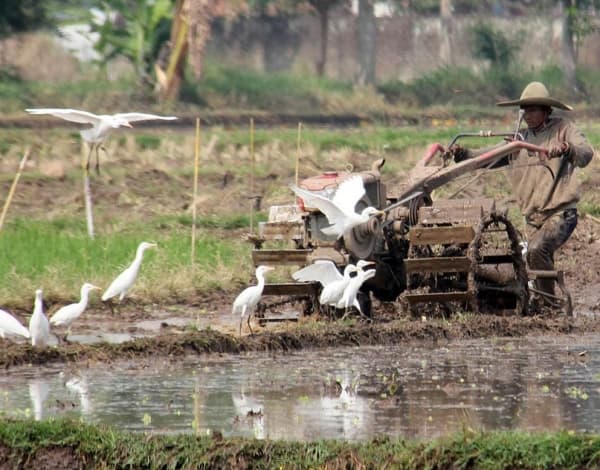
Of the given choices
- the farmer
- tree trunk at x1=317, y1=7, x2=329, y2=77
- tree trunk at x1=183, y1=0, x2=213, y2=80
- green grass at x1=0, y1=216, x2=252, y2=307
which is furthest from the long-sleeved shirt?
tree trunk at x1=317, y1=7, x2=329, y2=77

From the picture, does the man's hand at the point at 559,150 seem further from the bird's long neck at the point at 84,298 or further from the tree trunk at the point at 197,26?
the tree trunk at the point at 197,26

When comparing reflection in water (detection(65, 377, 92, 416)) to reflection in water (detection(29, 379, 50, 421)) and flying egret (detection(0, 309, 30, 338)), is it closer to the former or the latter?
reflection in water (detection(29, 379, 50, 421))

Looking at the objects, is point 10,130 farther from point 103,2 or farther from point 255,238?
point 255,238

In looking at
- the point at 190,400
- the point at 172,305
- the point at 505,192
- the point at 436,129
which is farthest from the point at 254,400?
the point at 436,129

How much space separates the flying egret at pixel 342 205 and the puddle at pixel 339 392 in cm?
105

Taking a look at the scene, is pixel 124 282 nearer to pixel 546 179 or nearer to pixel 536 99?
pixel 546 179

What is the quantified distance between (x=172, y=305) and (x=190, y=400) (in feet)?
16.5

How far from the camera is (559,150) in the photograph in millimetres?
12555

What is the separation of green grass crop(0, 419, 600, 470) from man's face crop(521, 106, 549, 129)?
6.19m

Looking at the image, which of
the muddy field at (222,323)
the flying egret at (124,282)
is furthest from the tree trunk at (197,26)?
the flying egret at (124,282)

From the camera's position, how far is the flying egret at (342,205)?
1170cm

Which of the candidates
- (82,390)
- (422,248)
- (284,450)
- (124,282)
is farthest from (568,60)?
(284,450)

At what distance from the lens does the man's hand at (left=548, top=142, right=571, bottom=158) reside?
41.1ft

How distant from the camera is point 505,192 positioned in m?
20.0
